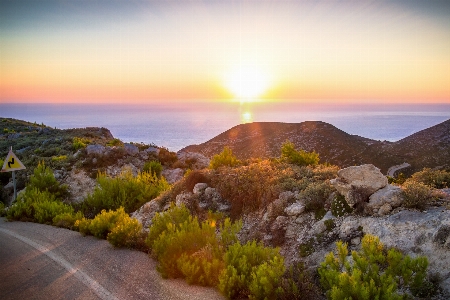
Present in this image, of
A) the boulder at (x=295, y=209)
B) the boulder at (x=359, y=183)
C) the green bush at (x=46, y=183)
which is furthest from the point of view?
the green bush at (x=46, y=183)

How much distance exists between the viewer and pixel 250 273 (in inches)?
252

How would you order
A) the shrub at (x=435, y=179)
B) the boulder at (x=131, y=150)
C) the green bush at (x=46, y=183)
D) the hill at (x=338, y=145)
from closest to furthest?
the shrub at (x=435, y=179) < the green bush at (x=46, y=183) < the boulder at (x=131, y=150) < the hill at (x=338, y=145)

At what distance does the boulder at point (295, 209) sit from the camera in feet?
27.6

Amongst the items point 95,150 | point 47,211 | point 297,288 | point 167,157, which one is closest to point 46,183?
point 47,211

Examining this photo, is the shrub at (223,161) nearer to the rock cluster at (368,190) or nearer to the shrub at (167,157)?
the rock cluster at (368,190)

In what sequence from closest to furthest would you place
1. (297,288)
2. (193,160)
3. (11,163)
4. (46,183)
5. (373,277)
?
(373,277) < (297,288) < (11,163) < (46,183) < (193,160)

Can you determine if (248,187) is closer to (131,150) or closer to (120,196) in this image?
(120,196)

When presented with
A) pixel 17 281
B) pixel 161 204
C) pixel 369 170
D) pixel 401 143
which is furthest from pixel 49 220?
pixel 401 143

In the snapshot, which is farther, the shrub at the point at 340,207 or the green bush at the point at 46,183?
the green bush at the point at 46,183

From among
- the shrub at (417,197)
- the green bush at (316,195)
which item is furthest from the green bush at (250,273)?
the shrub at (417,197)

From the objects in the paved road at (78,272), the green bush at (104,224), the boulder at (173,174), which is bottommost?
the boulder at (173,174)

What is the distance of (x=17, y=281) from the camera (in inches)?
284

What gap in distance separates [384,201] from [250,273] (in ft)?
10.1

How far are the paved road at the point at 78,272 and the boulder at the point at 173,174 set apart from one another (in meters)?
9.64
